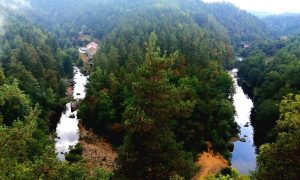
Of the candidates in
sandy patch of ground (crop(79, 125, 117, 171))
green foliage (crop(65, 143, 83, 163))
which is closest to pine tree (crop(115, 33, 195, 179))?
sandy patch of ground (crop(79, 125, 117, 171))

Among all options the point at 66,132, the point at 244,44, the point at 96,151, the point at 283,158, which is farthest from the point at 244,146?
the point at 244,44

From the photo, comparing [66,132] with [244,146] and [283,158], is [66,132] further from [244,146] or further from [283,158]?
[283,158]

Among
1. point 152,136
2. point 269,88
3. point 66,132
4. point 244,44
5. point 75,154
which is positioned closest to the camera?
point 152,136

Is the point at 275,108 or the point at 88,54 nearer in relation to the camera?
the point at 275,108

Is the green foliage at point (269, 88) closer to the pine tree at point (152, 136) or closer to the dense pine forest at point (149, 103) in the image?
the dense pine forest at point (149, 103)

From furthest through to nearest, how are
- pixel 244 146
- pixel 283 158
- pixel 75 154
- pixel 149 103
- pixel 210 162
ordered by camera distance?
pixel 244 146, pixel 75 154, pixel 210 162, pixel 149 103, pixel 283 158
